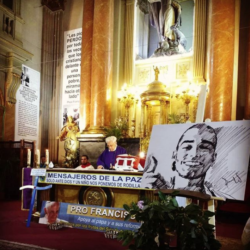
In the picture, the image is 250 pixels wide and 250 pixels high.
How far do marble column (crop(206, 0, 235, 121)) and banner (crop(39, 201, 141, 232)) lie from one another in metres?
4.14

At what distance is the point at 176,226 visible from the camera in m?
2.16

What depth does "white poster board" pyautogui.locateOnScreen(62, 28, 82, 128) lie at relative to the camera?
10.6 meters

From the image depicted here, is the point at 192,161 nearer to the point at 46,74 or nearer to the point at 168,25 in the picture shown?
the point at 168,25

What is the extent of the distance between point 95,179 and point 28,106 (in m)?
6.78

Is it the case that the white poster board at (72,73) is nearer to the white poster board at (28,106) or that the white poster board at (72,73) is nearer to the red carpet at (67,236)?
the white poster board at (28,106)

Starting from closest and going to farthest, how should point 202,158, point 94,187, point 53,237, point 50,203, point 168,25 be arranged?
1. point 202,158
2. point 53,237
3. point 94,187
4. point 50,203
5. point 168,25

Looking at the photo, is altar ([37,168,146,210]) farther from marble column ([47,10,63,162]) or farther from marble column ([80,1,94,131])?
marble column ([47,10,63,162])

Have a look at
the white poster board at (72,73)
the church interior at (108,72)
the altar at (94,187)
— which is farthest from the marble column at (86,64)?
the altar at (94,187)

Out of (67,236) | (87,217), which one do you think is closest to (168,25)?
(87,217)

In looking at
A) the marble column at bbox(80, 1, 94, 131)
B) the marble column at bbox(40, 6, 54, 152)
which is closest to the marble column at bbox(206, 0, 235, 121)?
the marble column at bbox(80, 1, 94, 131)

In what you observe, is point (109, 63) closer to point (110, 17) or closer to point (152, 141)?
point (110, 17)

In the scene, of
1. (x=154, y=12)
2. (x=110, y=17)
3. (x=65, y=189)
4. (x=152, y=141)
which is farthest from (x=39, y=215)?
(x=154, y=12)

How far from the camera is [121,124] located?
Result: 8.70 m

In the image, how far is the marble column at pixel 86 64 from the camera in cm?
923
